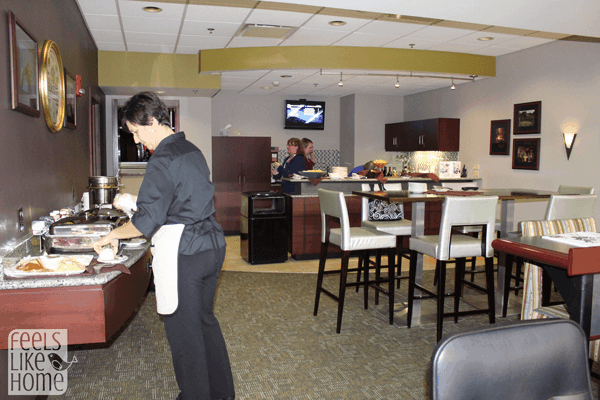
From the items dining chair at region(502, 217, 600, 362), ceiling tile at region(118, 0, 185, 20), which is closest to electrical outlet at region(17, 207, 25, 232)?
dining chair at region(502, 217, 600, 362)

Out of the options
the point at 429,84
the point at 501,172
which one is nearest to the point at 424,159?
the point at 429,84

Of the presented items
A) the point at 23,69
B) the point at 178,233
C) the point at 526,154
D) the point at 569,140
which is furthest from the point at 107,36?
the point at 569,140

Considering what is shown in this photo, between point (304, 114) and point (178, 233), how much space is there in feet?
27.6

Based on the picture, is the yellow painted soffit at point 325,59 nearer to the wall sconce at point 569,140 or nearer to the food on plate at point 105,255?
the wall sconce at point 569,140

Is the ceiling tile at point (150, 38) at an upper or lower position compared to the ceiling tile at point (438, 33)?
lower

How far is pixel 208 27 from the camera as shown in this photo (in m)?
5.66

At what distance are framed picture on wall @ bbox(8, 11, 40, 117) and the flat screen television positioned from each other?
292 inches

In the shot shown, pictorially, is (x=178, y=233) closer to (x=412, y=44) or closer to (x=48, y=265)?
(x=48, y=265)

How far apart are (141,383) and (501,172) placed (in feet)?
20.3

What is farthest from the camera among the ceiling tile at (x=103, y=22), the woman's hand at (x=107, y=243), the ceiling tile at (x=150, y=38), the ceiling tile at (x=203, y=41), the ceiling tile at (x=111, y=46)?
the ceiling tile at (x=111, y=46)

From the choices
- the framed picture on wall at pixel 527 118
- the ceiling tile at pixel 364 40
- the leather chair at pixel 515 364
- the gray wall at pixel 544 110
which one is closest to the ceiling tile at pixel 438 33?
the ceiling tile at pixel 364 40

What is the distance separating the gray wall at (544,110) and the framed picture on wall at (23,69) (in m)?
6.02

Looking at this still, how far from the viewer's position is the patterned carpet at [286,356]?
281 cm

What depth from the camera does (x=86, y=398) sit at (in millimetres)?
2676
